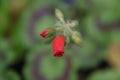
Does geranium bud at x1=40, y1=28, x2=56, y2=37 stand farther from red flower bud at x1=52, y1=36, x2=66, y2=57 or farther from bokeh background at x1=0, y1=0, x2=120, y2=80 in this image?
bokeh background at x1=0, y1=0, x2=120, y2=80

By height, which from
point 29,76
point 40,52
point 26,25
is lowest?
point 29,76

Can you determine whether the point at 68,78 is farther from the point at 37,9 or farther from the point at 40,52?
the point at 37,9

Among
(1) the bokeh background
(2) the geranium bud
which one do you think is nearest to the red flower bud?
(2) the geranium bud

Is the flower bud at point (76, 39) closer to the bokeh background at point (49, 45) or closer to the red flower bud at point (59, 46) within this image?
the red flower bud at point (59, 46)

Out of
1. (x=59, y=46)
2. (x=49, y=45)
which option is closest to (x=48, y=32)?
(x=59, y=46)

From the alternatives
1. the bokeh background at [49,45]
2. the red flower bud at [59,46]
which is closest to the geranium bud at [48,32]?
the red flower bud at [59,46]

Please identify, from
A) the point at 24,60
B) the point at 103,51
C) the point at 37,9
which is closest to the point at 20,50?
the point at 24,60

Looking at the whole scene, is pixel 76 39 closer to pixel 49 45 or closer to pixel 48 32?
pixel 48 32
